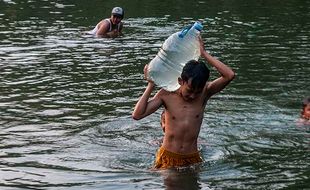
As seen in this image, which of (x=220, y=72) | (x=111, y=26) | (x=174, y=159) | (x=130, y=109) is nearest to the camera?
(x=220, y=72)

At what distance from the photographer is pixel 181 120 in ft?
28.4

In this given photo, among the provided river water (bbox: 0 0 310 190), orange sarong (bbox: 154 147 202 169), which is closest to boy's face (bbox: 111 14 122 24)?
river water (bbox: 0 0 310 190)

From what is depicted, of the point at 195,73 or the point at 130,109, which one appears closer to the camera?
the point at 195,73

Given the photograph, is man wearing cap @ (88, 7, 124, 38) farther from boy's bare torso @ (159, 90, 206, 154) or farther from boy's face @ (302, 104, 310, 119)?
boy's bare torso @ (159, 90, 206, 154)

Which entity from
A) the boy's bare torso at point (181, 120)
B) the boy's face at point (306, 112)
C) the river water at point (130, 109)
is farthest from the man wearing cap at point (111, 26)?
the boy's bare torso at point (181, 120)

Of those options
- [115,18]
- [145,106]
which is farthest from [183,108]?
[115,18]

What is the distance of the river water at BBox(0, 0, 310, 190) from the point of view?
8922mm

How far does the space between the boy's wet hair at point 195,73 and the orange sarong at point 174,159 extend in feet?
3.59

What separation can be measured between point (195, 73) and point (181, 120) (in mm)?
854

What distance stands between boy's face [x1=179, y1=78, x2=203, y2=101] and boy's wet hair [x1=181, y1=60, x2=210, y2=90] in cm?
6

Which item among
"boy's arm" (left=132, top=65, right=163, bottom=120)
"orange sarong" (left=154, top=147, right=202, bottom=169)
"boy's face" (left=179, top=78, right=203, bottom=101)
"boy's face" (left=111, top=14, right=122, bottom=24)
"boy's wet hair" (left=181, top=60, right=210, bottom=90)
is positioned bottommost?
"orange sarong" (left=154, top=147, right=202, bottom=169)

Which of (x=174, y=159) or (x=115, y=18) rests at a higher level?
(x=115, y=18)

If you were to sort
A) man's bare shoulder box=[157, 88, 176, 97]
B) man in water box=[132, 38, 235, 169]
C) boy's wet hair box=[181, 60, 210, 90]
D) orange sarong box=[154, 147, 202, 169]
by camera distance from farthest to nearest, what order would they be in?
orange sarong box=[154, 147, 202, 169], man's bare shoulder box=[157, 88, 176, 97], man in water box=[132, 38, 235, 169], boy's wet hair box=[181, 60, 210, 90]

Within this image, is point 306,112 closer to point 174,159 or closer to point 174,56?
point 174,159
